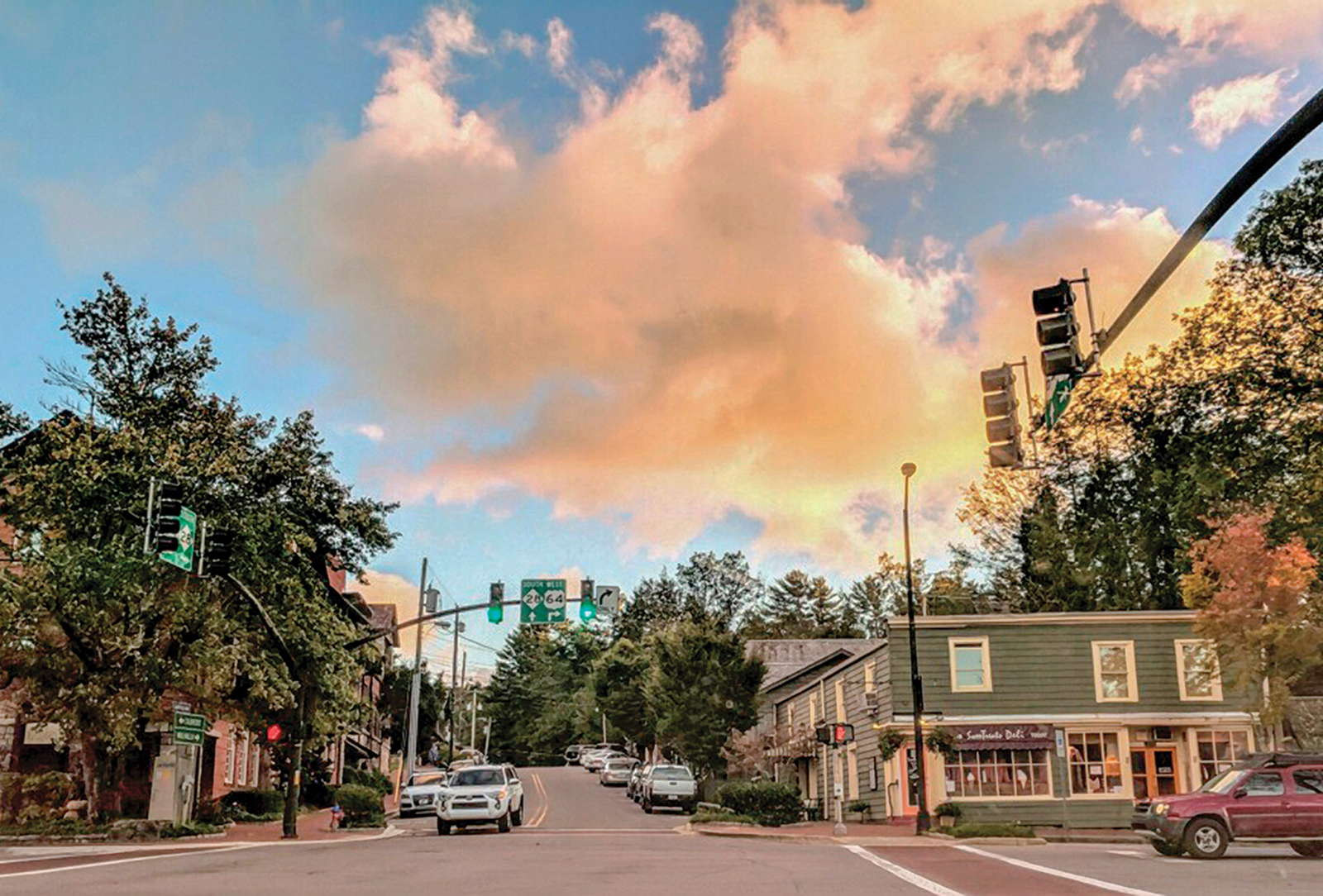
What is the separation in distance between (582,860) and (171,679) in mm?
14262

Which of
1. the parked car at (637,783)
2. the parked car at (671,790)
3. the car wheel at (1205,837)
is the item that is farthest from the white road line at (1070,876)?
the parked car at (637,783)

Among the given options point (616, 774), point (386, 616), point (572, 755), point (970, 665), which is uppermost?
point (386, 616)

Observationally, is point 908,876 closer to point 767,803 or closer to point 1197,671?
point 767,803

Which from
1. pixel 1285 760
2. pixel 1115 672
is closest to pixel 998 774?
pixel 1115 672

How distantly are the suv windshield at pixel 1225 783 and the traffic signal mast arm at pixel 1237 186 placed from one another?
15741mm

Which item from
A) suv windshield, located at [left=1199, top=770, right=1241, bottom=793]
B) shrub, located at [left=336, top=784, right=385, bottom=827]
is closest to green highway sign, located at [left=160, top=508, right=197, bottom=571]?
shrub, located at [left=336, top=784, right=385, bottom=827]

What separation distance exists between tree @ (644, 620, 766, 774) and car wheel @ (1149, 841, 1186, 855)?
27.1m

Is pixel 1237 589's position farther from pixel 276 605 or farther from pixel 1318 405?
pixel 276 605

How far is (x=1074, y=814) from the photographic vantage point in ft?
115

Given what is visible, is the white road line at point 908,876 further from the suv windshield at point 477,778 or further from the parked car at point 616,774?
the parked car at point 616,774

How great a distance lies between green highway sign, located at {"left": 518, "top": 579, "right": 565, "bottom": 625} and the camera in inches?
1305

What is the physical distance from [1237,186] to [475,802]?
27.2 m

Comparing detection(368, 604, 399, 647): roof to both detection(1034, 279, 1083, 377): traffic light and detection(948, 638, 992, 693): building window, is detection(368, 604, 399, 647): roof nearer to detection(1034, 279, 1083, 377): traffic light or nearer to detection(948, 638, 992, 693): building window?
detection(948, 638, 992, 693): building window

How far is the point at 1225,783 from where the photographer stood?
21.7m
